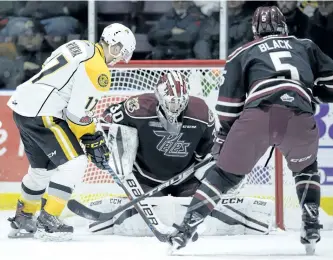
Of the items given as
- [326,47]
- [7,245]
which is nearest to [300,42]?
[7,245]

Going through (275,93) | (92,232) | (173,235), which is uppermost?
(275,93)

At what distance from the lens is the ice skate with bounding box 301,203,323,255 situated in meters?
3.40

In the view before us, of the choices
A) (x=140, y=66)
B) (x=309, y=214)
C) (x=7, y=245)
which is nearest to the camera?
(x=309, y=214)

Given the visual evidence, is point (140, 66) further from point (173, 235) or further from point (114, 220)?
point (173, 235)

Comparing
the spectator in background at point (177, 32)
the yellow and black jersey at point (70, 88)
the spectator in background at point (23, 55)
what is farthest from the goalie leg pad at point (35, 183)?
the spectator in background at point (177, 32)

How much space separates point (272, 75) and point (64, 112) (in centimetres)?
110

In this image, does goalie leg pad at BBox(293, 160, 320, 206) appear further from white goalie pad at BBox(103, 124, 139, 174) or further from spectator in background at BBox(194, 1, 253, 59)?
spectator in background at BBox(194, 1, 253, 59)

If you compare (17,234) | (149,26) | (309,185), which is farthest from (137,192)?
(149,26)

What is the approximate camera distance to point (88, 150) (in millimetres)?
3883

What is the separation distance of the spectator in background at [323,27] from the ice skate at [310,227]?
216 centimetres

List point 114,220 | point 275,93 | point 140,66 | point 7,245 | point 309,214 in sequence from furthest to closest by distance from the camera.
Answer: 1. point 140,66
2. point 114,220
3. point 7,245
4. point 309,214
5. point 275,93

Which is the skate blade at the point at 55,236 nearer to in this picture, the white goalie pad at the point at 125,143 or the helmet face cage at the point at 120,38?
the white goalie pad at the point at 125,143

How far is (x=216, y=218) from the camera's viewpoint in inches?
160

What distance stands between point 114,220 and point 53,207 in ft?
1.27
